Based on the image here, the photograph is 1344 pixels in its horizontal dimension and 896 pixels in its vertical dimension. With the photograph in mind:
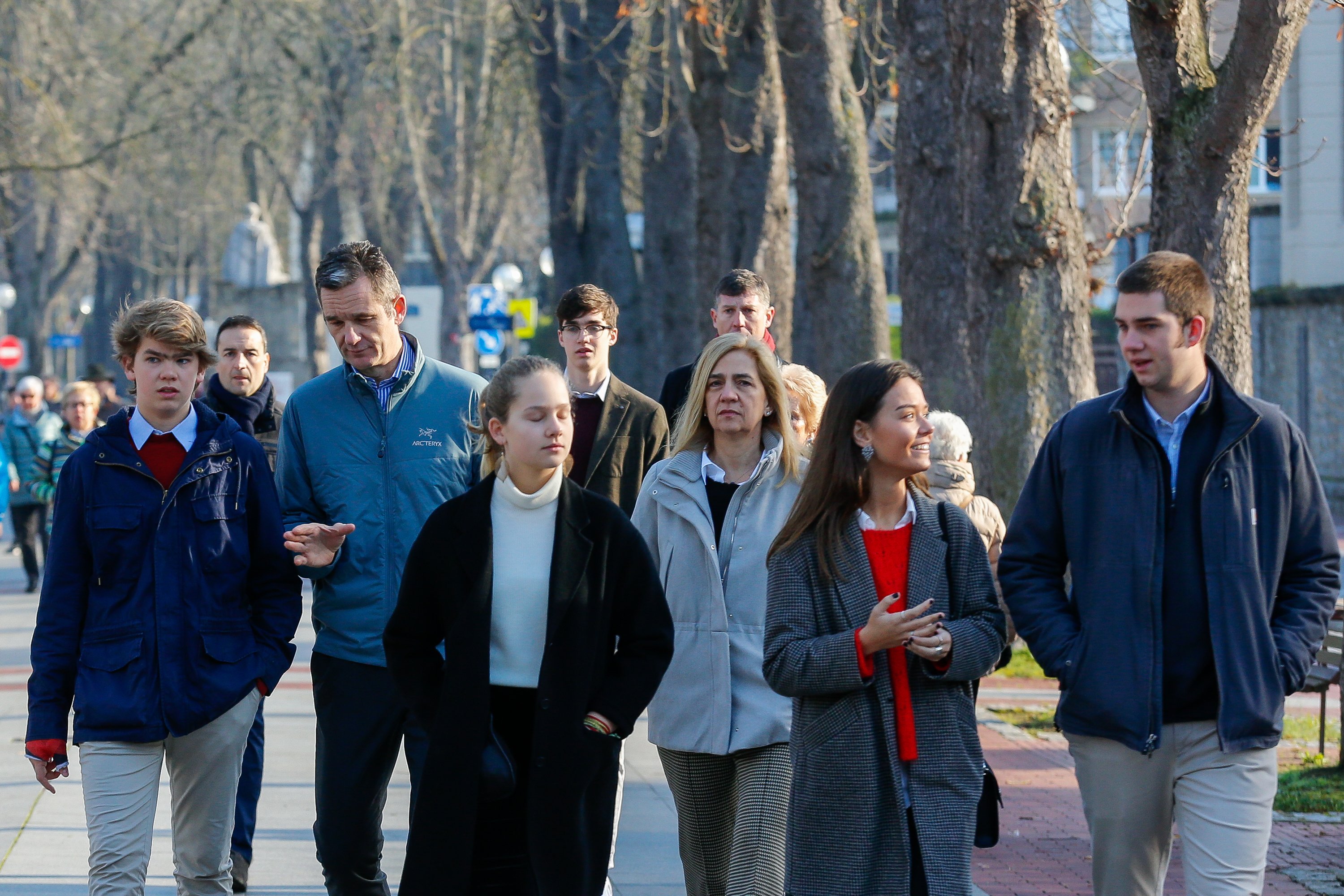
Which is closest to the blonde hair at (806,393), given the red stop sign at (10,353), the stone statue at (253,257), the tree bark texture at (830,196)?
the tree bark texture at (830,196)

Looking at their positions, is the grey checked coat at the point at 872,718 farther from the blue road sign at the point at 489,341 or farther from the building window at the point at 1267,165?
the blue road sign at the point at 489,341

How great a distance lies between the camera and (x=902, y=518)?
4305 mm

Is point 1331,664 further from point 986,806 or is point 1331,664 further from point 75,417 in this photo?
point 75,417

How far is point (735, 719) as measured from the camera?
191 inches

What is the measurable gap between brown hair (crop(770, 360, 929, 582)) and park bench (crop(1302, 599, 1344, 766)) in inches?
170

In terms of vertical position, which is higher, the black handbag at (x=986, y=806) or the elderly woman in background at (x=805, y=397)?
the elderly woman in background at (x=805, y=397)

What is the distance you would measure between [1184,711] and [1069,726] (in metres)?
0.30

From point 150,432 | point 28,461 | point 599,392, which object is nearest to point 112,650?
point 150,432

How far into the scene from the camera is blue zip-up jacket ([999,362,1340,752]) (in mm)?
4113

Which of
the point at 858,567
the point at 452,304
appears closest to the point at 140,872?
the point at 858,567

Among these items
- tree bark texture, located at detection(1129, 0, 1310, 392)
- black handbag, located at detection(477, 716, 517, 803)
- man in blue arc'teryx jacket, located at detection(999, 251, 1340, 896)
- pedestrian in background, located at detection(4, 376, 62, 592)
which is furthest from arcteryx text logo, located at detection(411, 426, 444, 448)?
pedestrian in background, located at detection(4, 376, 62, 592)

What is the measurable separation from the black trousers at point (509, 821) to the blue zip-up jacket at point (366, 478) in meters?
0.78

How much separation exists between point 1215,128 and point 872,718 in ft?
16.6

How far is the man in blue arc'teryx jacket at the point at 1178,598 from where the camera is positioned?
4.13 meters
